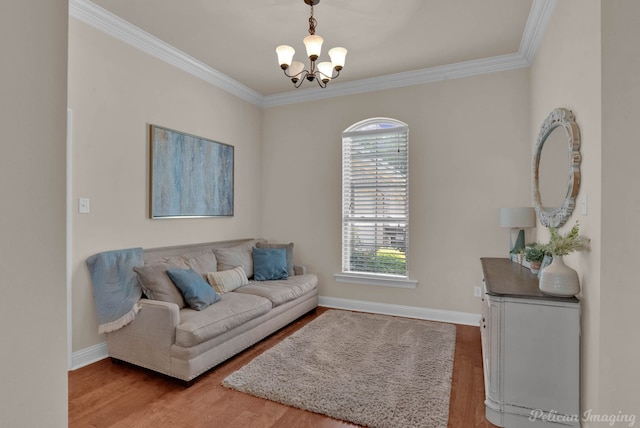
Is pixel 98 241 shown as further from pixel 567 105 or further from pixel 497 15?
pixel 497 15

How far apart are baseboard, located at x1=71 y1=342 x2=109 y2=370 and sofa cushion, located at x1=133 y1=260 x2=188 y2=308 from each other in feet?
2.20

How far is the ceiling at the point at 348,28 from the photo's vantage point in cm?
277

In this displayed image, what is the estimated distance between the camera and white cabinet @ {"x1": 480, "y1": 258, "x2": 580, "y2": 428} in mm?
1927

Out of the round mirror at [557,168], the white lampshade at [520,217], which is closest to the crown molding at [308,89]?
the round mirror at [557,168]

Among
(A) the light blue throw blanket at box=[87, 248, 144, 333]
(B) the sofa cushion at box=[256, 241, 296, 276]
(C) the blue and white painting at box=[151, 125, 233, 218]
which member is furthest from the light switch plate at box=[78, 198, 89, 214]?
(B) the sofa cushion at box=[256, 241, 296, 276]

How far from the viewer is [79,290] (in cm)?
278

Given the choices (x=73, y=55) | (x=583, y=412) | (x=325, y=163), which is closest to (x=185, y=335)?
(x=73, y=55)

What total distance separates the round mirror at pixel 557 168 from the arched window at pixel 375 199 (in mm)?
1534

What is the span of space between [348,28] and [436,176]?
76.2 inches

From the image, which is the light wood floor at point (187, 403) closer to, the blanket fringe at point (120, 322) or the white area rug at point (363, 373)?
the white area rug at point (363, 373)

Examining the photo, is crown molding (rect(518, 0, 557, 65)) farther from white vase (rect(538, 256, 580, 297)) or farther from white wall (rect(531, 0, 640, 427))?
white vase (rect(538, 256, 580, 297))

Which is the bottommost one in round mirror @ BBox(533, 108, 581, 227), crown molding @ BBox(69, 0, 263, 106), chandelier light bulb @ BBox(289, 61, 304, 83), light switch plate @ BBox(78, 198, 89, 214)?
light switch plate @ BBox(78, 198, 89, 214)

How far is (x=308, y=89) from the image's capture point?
181 inches

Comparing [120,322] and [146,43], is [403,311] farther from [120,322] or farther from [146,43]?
[146,43]
